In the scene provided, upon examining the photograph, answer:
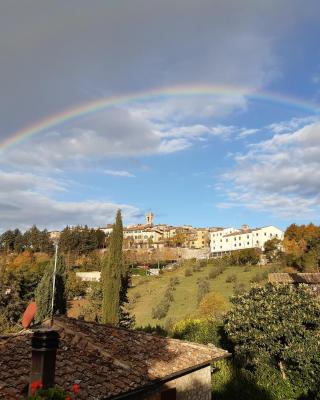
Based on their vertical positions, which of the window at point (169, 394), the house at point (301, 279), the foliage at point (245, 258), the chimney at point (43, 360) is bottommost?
the window at point (169, 394)

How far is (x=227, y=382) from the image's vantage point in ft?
58.0

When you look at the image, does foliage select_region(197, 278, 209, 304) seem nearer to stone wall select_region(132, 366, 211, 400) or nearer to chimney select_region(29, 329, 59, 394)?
stone wall select_region(132, 366, 211, 400)

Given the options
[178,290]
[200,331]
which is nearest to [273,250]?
[178,290]

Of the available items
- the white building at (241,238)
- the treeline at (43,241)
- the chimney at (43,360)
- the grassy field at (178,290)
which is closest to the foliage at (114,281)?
the grassy field at (178,290)

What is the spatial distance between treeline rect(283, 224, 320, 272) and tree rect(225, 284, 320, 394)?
128 ft

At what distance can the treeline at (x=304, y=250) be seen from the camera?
55.0 metres

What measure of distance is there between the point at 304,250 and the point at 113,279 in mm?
41276

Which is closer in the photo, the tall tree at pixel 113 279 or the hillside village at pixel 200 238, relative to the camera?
the tall tree at pixel 113 279

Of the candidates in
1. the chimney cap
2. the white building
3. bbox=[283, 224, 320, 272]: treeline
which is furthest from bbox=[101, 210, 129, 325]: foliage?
the white building

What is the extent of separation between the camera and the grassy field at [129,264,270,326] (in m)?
40.8

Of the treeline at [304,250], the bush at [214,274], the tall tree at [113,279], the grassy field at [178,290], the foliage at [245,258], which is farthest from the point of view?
the foliage at [245,258]

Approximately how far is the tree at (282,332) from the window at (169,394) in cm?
680

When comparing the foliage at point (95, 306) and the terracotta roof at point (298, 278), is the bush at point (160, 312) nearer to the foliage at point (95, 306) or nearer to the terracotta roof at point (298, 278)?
the foliage at point (95, 306)

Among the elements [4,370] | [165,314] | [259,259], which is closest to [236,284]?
[165,314]
